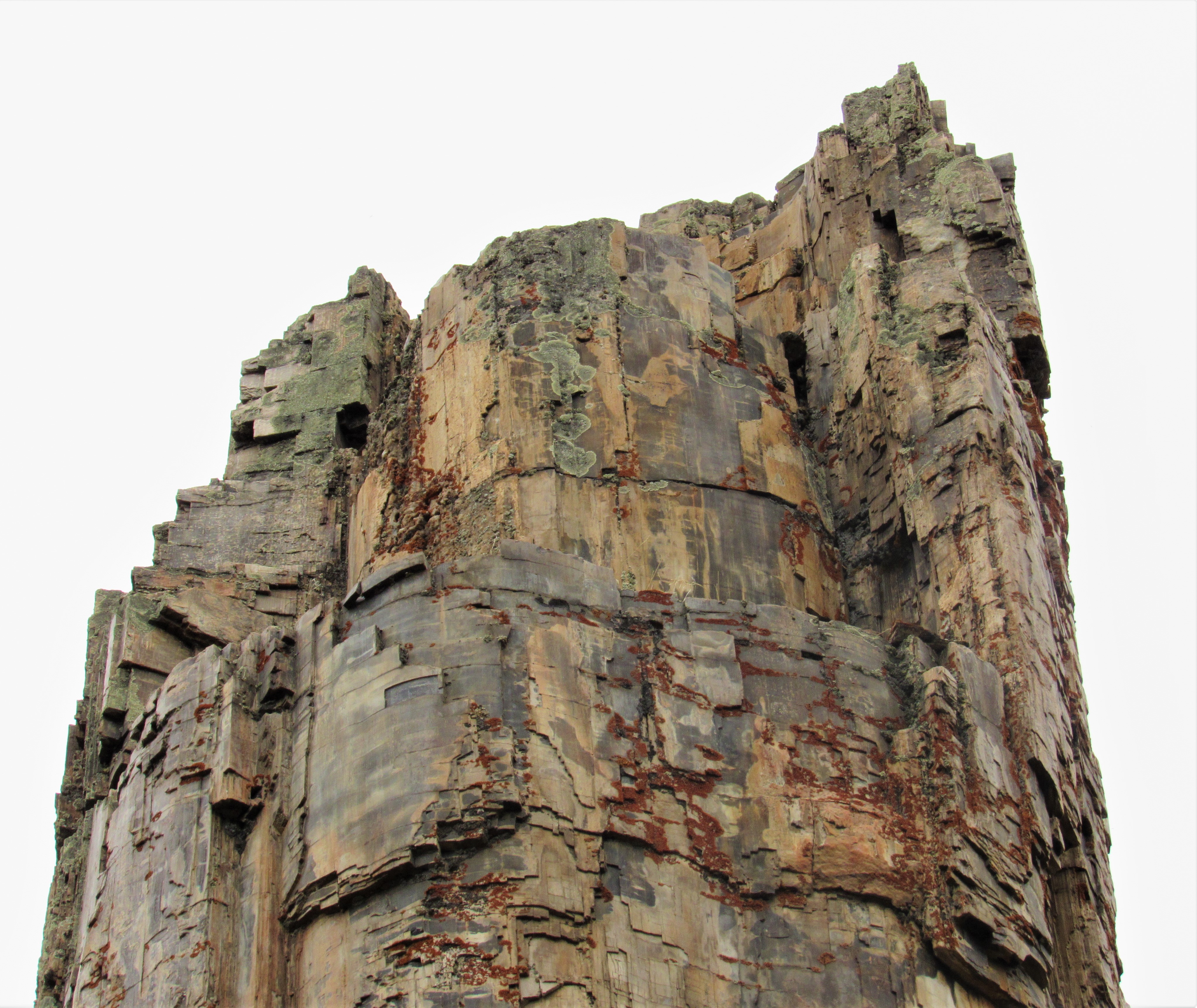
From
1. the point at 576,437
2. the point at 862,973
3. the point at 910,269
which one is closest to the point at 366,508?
the point at 576,437

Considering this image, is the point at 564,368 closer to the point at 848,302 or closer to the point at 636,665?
the point at 848,302

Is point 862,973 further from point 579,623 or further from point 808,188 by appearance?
point 808,188

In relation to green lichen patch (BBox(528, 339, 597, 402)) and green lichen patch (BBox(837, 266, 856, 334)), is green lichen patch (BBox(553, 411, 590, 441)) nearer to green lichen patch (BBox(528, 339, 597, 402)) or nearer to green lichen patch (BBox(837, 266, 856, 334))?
green lichen patch (BBox(528, 339, 597, 402))

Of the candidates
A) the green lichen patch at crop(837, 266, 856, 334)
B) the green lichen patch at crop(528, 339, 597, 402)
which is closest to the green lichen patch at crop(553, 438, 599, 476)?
the green lichen patch at crop(528, 339, 597, 402)

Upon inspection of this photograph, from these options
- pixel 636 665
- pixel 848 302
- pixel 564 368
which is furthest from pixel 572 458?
pixel 848 302

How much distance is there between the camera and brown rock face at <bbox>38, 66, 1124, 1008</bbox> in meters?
18.2

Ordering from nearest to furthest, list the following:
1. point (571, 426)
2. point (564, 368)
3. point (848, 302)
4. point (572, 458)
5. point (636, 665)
Answer: 1. point (636, 665)
2. point (572, 458)
3. point (571, 426)
4. point (564, 368)
5. point (848, 302)

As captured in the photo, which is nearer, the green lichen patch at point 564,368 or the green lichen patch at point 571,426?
the green lichen patch at point 571,426

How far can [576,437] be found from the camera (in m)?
21.7

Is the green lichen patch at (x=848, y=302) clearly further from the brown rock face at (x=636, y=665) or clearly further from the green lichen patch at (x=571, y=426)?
the green lichen patch at (x=571, y=426)

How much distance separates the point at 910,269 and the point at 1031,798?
631 cm

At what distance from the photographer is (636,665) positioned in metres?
19.5

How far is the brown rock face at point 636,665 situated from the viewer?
718 inches

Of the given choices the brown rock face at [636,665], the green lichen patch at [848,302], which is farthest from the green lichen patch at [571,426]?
the green lichen patch at [848,302]
